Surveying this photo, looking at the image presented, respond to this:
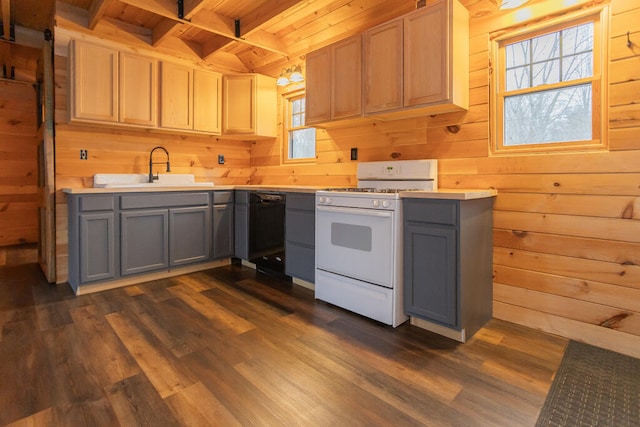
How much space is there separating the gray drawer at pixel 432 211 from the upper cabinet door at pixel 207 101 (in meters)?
2.76

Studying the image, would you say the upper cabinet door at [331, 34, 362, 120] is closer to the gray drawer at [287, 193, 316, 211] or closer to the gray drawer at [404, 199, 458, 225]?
the gray drawer at [287, 193, 316, 211]

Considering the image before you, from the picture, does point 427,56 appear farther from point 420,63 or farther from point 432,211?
point 432,211

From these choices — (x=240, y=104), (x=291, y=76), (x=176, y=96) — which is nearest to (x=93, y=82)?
(x=176, y=96)

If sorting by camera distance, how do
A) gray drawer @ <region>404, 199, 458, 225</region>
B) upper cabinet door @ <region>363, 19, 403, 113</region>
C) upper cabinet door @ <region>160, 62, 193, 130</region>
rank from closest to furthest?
1. gray drawer @ <region>404, 199, 458, 225</region>
2. upper cabinet door @ <region>363, 19, 403, 113</region>
3. upper cabinet door @ <region>160, 62, 193, 130</region>

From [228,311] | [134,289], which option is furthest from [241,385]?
[134,289]

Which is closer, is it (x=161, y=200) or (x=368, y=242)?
(x=368, y=242)

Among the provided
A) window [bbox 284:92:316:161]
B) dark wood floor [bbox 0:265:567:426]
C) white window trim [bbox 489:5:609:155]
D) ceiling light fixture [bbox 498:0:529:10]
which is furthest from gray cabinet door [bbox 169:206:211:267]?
ceiling light fixture [bbox 498:0:529:10]

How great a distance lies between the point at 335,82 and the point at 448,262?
1.90 metres

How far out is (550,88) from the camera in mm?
2334

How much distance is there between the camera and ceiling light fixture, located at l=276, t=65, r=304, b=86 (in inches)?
154

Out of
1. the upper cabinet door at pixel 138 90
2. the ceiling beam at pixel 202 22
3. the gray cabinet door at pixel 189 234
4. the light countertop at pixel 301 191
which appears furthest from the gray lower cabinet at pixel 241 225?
the ceiling beam at pixel 202 22

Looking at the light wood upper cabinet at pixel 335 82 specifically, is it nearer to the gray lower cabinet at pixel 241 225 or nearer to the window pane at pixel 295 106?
the window pane at pixel 295 106

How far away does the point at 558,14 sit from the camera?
225 cm

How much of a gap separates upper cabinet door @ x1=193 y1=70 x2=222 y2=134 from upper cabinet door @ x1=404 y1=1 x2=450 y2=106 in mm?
2427
